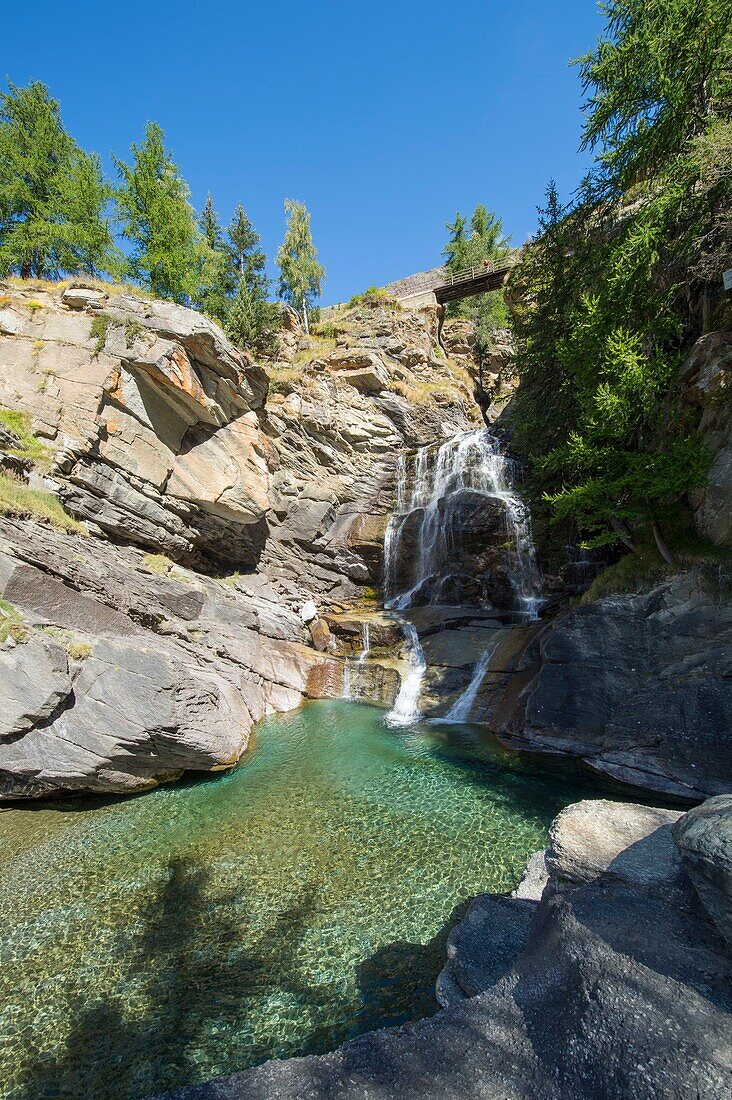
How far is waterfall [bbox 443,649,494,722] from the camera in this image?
12.8 meters

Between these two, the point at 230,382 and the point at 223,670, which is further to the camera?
the point at 230,382

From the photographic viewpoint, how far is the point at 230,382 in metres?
17.5

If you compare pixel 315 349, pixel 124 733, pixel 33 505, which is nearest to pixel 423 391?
pixel 315 349

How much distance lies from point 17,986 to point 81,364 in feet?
51.0

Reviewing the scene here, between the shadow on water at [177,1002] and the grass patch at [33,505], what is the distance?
386 inches

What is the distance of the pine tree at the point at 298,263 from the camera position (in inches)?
1451

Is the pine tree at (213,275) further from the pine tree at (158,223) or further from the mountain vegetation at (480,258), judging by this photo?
the mountain vegetation at (480,258)

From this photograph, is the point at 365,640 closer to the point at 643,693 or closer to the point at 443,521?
the point at 443,521

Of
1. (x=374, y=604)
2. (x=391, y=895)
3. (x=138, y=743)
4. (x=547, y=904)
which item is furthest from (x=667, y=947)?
(x=374, y=604)

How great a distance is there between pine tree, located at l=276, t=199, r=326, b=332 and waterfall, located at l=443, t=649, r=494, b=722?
33597 mm

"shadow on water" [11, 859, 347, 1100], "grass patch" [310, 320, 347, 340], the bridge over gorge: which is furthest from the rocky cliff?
the bridge over gorge

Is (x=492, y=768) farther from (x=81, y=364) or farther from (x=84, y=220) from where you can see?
(x=84, y=220)

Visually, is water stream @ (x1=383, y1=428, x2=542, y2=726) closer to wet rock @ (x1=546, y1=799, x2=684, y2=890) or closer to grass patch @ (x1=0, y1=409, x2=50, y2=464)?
wet rock @ (x1=546, y1=799, x2=684, y2=890)

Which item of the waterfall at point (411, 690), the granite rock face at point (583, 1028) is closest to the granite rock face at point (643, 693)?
the waterfall at point (411, 690)
